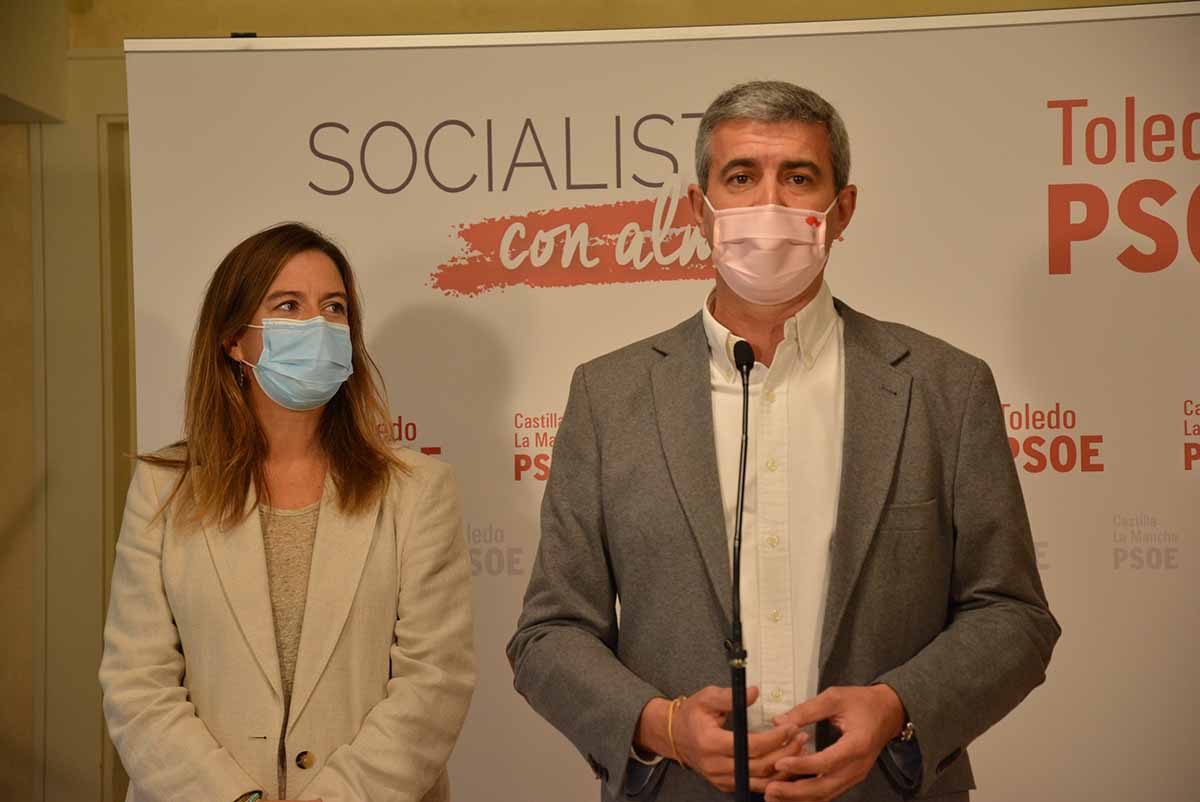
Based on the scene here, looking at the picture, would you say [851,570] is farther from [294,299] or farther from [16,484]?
[16,484]

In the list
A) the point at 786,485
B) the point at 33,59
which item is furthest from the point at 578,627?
the point at 33,59

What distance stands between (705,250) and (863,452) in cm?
166

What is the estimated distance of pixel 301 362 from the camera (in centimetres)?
261

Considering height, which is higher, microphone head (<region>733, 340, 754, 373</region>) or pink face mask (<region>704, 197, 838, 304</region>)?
pink face mask (<region>704, 197, 838, 304</region>)

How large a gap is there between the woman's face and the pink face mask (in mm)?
990

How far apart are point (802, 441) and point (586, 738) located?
22.6 inches

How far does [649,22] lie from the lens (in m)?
4.08

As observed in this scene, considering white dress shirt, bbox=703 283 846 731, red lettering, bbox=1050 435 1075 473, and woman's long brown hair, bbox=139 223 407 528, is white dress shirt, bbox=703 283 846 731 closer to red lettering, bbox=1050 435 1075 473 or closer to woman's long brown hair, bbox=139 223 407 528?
woman's long brown hair, bbox=139 223 407 528

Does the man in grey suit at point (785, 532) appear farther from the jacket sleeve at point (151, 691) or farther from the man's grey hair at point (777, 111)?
the jacket sleeve at point (151, 691)

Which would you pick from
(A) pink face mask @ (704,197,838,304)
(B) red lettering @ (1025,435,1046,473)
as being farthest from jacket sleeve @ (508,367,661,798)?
(B) red lettering @ (1025,435,1046,473)

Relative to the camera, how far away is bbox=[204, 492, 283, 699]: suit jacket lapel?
2418 millimetres

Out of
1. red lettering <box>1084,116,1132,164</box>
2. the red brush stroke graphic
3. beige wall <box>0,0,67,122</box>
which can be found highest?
beige wall <box>0,0,67,122</box>

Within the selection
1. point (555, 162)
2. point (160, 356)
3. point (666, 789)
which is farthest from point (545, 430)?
point (666, 789)

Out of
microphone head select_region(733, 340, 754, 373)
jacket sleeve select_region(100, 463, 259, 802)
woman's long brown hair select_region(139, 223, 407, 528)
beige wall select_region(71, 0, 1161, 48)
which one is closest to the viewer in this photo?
microphone head select_region(733, 340, 754, 373)
